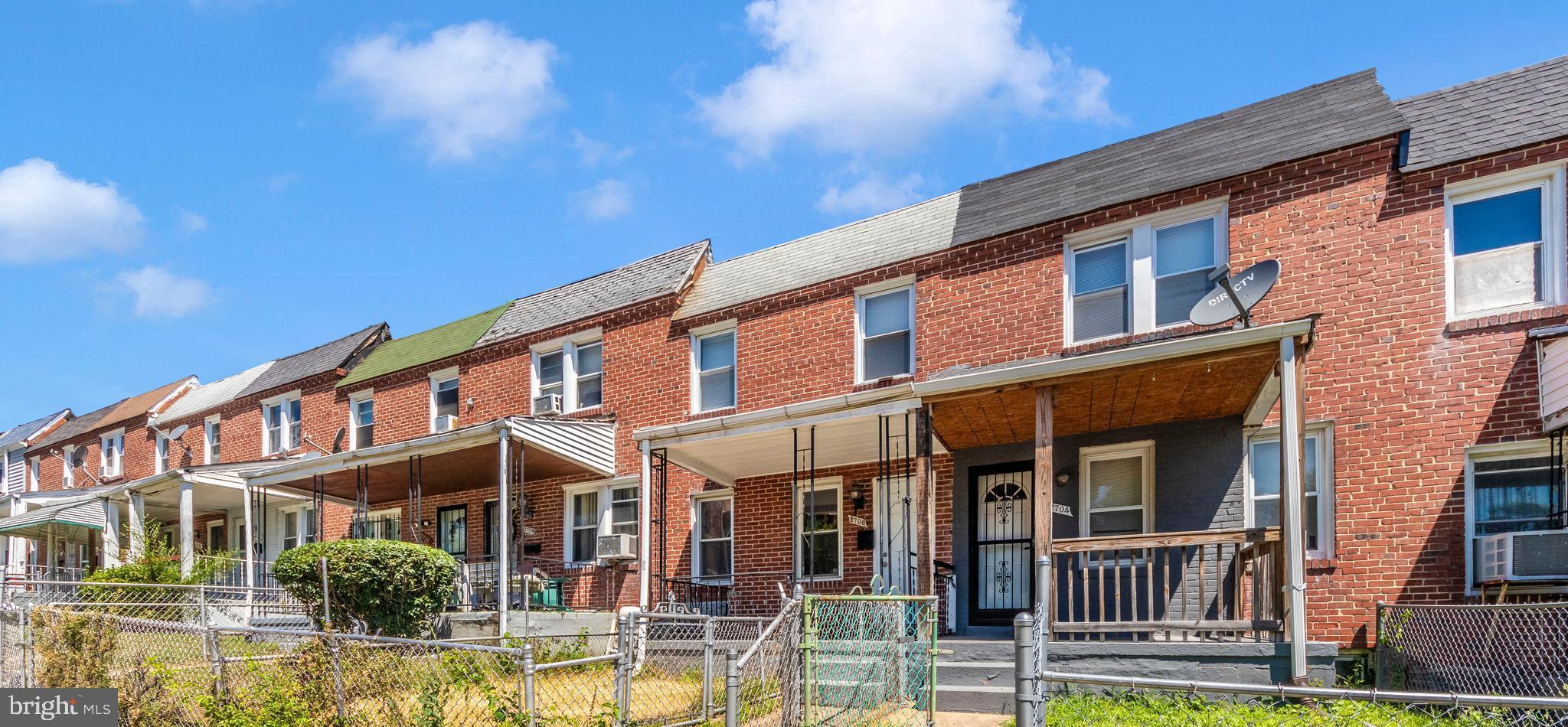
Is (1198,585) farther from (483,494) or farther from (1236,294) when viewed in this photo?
(483,494)

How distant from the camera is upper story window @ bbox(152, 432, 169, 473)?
1120 inches

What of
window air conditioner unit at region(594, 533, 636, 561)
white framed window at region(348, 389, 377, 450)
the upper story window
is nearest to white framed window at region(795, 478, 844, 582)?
window air conditioner unit at region(594, 533, 636, 561)

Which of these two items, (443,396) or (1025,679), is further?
(443,396)

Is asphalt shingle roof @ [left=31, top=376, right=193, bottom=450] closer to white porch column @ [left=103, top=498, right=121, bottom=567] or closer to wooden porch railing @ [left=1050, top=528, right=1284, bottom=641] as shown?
white porch column @ [left=103, top=498, right=121, bottom=567]

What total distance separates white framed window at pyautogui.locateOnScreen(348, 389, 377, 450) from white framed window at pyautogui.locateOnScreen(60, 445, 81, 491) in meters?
14.8

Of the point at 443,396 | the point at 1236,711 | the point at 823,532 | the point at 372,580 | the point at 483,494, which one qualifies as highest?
the point at 443,396

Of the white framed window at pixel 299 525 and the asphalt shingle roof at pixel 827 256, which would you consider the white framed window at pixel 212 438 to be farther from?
the asphalt shingle roof at pixel 827 256

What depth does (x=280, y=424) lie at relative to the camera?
25266 mm

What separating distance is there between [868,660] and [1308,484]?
5513mm

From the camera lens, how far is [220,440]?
1060 inches

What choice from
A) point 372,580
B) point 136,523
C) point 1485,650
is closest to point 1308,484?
point 1485,650

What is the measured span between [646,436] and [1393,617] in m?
7.83

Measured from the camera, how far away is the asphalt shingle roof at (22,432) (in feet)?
120

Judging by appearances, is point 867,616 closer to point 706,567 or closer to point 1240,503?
point 1240,503
